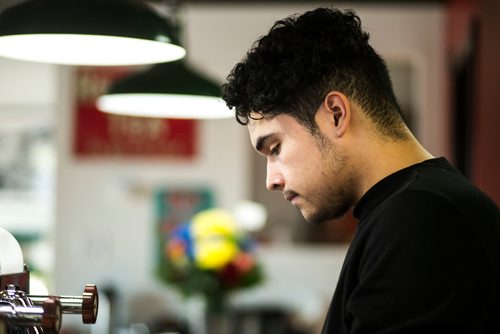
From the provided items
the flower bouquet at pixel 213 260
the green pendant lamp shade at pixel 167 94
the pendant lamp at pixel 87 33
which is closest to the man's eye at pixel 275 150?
the pendant lamp at pixel 87 33

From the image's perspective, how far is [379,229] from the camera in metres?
1.21

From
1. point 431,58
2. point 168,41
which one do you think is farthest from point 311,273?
point 168,41

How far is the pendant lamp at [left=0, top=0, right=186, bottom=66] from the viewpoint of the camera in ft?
6.37

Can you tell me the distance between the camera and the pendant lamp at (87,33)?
1940 millimetres

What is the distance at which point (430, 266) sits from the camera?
3.78 feet

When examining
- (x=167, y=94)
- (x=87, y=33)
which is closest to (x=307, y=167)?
(x=87, y=33)

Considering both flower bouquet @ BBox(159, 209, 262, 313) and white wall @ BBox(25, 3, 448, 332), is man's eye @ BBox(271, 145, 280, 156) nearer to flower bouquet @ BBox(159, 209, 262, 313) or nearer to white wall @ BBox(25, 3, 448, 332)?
flower bouquet @ BBox(159, 209, 262, 313)

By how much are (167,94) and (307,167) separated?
1.56 meters

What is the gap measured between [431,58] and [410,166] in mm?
5382

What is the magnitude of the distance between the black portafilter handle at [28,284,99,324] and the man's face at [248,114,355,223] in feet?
1.10

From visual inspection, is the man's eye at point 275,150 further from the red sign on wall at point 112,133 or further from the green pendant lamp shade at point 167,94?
the red sign on wall at point 112,133

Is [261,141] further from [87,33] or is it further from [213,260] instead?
[213,260]

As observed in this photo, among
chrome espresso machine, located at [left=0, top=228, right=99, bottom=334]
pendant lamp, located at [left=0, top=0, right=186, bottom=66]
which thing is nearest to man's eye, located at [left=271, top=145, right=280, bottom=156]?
chrome espresso machine, located at [left=0, top=228, right=99, bottom=334]

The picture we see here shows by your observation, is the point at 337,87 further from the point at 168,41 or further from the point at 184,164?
the point at 184,164
